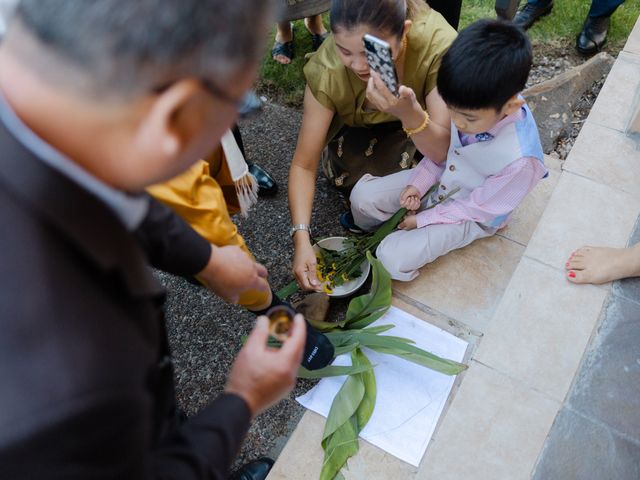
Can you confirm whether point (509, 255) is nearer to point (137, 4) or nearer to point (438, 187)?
point (438, 187)

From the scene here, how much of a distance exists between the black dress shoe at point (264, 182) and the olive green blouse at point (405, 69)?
562 millimetres


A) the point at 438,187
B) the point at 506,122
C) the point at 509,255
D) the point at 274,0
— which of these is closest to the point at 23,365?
the point at 274,0

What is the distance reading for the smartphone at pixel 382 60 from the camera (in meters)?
1.49

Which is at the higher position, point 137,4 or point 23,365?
point 137,4

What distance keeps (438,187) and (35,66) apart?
1694 mm

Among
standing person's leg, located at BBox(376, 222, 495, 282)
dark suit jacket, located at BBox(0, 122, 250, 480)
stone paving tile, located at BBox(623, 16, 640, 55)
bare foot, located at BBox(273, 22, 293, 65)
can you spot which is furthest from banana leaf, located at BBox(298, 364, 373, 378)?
stone paving tile, located at BBox(623, 16, 640, 55)

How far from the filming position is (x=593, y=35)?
124 inches

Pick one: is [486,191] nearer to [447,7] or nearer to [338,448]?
[338,448]

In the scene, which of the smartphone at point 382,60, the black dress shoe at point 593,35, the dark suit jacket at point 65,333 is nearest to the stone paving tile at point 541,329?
the smartphone at point 382,60

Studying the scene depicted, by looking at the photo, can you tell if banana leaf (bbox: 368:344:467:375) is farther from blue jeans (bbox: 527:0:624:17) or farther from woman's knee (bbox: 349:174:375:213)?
blue jeans (bbox: 527:0:624:17)

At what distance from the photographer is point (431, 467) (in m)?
1.67

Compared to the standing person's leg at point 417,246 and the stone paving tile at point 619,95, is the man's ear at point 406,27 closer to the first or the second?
the standing person's leg at point 417,246

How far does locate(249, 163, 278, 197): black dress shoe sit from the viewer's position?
8.00ft


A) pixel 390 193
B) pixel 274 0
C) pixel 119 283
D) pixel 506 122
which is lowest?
pixel 390 193
